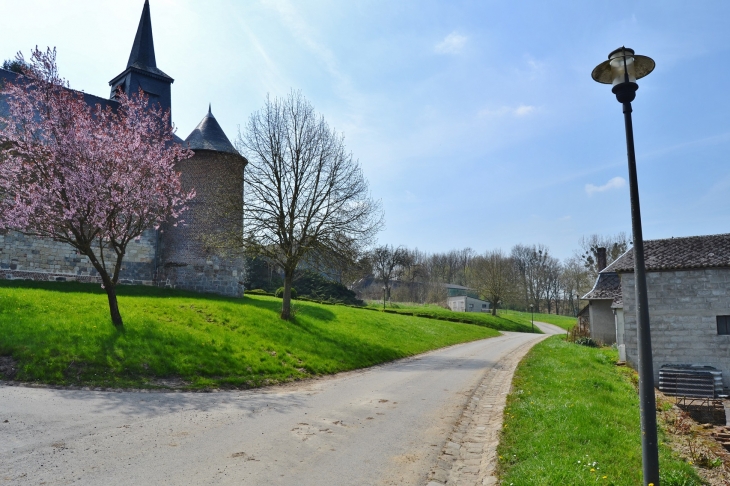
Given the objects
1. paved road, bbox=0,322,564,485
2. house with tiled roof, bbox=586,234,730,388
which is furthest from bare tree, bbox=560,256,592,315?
paved road, bbox=0,322,564,485

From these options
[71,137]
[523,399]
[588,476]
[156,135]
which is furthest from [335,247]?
[588,476]

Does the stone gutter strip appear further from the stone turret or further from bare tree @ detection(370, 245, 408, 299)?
bare tree @ detection(370, 245, 408, 299)

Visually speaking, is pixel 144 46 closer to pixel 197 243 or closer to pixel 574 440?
pixel 197 243

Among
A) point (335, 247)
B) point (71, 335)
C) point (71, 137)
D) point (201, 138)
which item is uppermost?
point (201, 138)

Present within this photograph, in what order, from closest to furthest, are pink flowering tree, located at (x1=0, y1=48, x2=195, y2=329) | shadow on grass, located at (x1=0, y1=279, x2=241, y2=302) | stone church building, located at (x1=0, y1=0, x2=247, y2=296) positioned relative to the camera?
pink flowering tree, located at (x1=0, y1=48, x2=195, y2=329) → shadow on grass, located at (x1=0, y1=279, x2=241, y2=302) → stone church building, located at (x1=0, y1=0, x2=247, y2=296)

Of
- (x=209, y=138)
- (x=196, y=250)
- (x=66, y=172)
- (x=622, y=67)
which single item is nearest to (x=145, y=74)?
(x=209, y=138)

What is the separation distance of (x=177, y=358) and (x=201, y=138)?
17424mm

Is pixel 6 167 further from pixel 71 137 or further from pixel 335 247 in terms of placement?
pixel 335 247

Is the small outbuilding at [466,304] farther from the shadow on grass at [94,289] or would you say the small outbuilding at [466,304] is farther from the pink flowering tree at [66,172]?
the pink flowering tree at [66,172]

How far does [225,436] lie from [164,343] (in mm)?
6979

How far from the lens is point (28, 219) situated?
41.2ft

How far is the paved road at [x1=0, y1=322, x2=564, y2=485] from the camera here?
216 inches

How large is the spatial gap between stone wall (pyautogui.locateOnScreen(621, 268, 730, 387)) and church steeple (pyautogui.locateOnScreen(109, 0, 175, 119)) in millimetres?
29951

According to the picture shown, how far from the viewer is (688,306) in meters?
18.6
